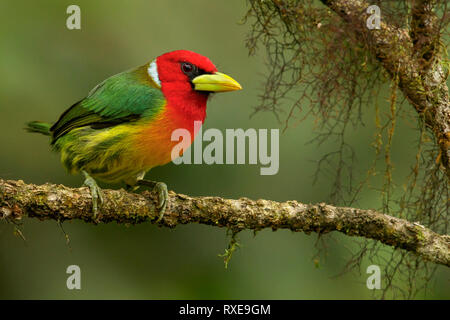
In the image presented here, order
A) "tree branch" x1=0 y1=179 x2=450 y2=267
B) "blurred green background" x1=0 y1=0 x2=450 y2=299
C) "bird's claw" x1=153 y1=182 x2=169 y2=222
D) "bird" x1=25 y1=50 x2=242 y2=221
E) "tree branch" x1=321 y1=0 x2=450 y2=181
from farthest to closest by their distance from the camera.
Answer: "blurred green background" x1=0 y1=0 x2=450 y2=299 → "bird" x1=25 y1=50 x2=242 y2=221 → "bird's claw" x1=153 y1=182 x2=169 y2=222 → "tree branch" x1=0 y1=179 x2=450 y2=267 → "tree branch" x1=321 y1=0 x2=450 y2=181

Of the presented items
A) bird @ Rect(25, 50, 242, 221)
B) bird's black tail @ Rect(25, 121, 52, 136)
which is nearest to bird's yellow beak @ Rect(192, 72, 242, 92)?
bird @ Rect(25, 50, 242, 221)

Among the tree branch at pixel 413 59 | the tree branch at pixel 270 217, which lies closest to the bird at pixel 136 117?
the tree branch at pixel 270 217

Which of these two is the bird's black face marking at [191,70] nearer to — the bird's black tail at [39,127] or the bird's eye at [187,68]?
the bird's eye at [187,68]

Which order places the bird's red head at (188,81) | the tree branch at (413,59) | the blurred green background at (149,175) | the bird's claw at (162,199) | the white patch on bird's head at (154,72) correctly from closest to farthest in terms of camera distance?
the tree branch at (413,59), the bird's claw at (162,199), the bird's red head at (188,81), the white patch on bird's head at (154,72), the blurred green background at (149,175)

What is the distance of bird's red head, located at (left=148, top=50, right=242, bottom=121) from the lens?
2.92 m

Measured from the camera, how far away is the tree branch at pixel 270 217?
237 cm

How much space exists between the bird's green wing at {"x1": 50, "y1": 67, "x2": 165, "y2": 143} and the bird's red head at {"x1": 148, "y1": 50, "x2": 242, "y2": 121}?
0.20 feet

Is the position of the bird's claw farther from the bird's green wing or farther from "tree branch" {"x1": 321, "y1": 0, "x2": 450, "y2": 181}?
"tree branch" {"x1": 321, "y1": 0, "x2": 450, "y2": 181}

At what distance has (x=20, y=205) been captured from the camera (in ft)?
7.14

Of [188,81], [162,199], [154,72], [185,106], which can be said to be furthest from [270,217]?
[154,72]

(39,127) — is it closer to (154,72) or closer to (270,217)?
(154,72)

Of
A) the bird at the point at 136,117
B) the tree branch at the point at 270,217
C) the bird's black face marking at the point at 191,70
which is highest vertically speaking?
the bird's black face marking at the point at 191,70

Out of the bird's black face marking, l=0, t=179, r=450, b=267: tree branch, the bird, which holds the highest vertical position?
the bird's black face marking

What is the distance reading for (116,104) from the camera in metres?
2.93
